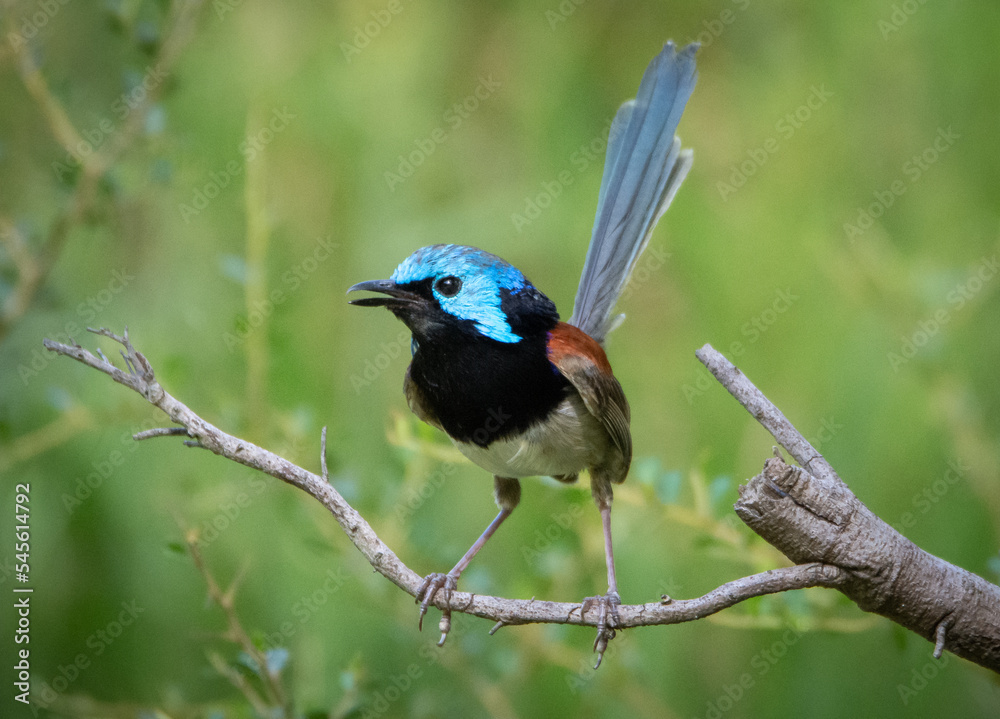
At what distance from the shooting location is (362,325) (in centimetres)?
467

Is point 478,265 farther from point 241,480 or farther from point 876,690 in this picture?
point 876,690

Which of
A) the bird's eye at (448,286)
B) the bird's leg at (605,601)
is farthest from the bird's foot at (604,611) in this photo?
the bird's eye at (448,286)

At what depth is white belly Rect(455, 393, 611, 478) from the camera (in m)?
2.79

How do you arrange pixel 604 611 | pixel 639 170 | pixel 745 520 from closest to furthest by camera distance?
pixel 745 520 → pixel 604 611 → pixel 639 170

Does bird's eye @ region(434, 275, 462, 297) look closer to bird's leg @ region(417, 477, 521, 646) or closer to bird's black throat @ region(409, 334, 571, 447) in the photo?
bird's black throat @ region(409, 334, 571, 447)

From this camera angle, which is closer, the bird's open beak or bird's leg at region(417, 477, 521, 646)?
bird's leg at region(417, 477, 521, 646)

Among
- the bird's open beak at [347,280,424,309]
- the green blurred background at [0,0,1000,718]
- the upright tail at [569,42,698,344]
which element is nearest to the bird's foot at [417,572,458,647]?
the green blurred background at [0,0,1000,718]

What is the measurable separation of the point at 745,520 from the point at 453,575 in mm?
1244

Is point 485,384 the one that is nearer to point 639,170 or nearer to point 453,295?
point 453,295

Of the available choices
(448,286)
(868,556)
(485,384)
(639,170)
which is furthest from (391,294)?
(868,556)

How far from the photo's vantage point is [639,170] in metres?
3.15

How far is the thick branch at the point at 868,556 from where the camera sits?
186 cm

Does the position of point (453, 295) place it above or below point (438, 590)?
above

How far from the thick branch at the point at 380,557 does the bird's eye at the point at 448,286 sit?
843 mm
